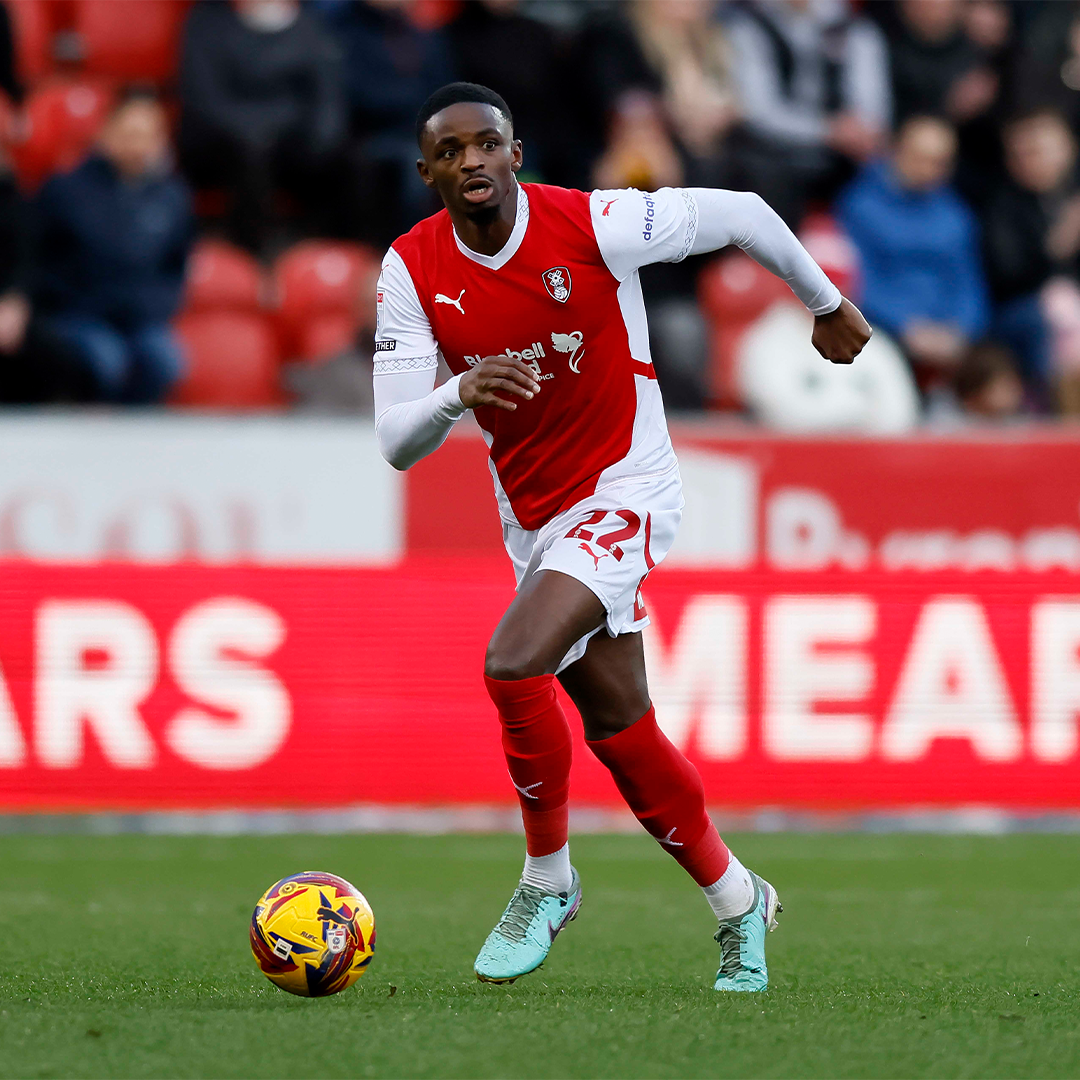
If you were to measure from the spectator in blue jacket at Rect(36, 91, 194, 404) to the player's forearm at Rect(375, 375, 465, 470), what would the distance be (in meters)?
6.27

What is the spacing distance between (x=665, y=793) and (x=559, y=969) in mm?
779

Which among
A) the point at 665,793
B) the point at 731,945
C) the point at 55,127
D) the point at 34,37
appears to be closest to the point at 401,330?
the point at 665,793

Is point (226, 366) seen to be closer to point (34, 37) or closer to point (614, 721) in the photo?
point (34, 37)

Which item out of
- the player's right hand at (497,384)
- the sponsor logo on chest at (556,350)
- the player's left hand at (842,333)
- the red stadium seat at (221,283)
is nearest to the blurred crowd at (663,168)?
the red stadium seat at (221,283)

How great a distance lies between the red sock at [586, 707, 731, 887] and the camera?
4.82 metres

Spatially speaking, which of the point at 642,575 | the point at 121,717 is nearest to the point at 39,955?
the point at 642,575

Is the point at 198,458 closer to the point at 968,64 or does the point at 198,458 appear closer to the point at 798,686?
the point at 798,686

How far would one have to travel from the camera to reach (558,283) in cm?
477

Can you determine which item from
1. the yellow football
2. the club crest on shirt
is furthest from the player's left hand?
the yellow football

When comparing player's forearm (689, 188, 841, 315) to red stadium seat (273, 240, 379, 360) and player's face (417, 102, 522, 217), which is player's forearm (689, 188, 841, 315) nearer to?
player's face (417, 102, 522, 217)

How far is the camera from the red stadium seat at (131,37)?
12.7 m

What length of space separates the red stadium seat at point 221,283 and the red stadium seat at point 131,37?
6.33 feet

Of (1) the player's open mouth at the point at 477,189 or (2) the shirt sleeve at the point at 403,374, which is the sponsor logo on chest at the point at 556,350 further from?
(1) the player's open mouth at the point at 477,189

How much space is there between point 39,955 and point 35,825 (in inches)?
161
